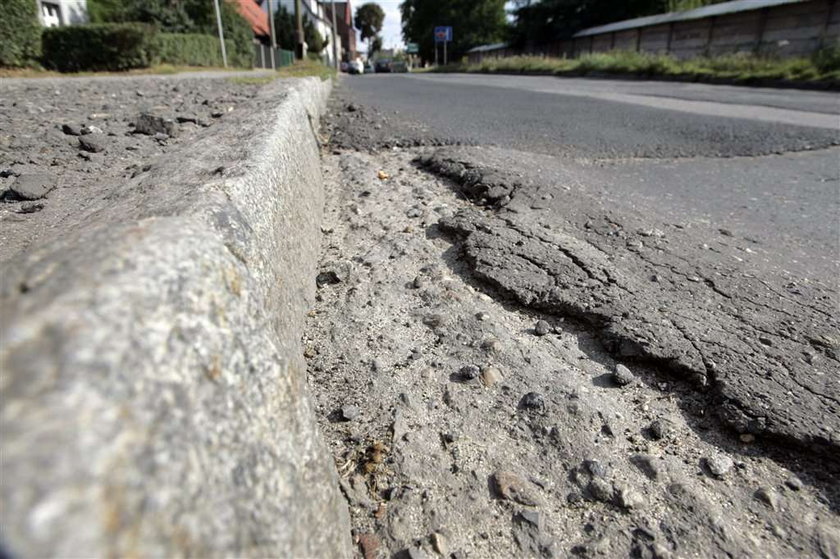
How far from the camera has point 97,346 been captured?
500mm

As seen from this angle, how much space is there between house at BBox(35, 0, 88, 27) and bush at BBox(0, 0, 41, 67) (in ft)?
27.8

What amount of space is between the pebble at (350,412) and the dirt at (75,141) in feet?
2.62

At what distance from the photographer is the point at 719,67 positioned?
15.6 metres

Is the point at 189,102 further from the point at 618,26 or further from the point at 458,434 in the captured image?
the point at 618,26

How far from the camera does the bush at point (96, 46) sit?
11.3m

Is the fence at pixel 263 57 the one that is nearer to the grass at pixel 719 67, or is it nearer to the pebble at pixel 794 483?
the grass at pixel 719 67

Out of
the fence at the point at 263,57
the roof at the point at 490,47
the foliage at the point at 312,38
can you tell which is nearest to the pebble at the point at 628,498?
the fence at the point at 263,57

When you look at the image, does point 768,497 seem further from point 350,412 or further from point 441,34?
point 441,34

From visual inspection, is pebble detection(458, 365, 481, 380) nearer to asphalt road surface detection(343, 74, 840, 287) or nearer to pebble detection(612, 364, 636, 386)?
pebble detection(612, 364, 636, 386)

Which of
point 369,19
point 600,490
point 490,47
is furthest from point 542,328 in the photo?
point 369,19

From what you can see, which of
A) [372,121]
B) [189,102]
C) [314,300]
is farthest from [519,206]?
[189,102]

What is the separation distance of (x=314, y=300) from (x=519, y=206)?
1.17 meters

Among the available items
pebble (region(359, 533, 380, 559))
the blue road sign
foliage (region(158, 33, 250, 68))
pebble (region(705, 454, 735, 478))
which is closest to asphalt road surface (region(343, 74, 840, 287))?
pebble (region(705, 454, 735, 478))

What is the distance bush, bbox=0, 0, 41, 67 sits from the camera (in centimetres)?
879
